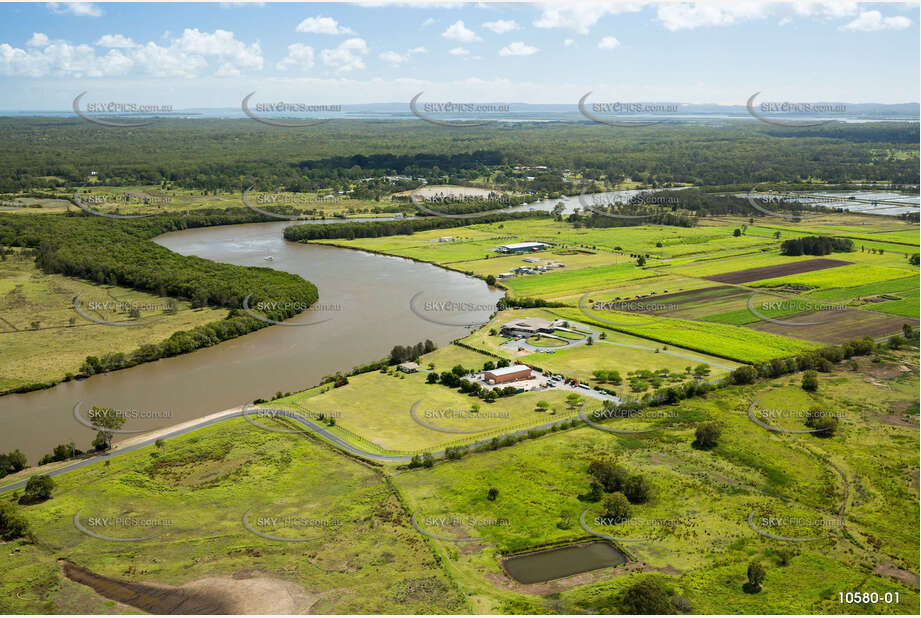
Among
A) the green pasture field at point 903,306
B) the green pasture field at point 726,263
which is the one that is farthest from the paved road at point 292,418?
the green pasture field at point 726,263

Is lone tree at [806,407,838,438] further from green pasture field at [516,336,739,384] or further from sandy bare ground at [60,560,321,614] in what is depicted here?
sandy bare ground at [60,560,321,614]

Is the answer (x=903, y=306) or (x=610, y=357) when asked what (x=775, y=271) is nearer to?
(x=903, y=306)

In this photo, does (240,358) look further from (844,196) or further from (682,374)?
(844,196)

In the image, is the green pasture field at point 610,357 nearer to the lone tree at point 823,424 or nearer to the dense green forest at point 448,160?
the lone tree at point 823,424

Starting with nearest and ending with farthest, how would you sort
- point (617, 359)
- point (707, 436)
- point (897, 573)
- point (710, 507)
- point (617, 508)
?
point (897, 573)
point (617, 508)
point (710, 507)
point (707, 436)
point (617, 359)

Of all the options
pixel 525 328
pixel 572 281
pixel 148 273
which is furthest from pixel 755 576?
pixel 148 273

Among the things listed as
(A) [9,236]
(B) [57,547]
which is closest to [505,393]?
(B) [57,547]
